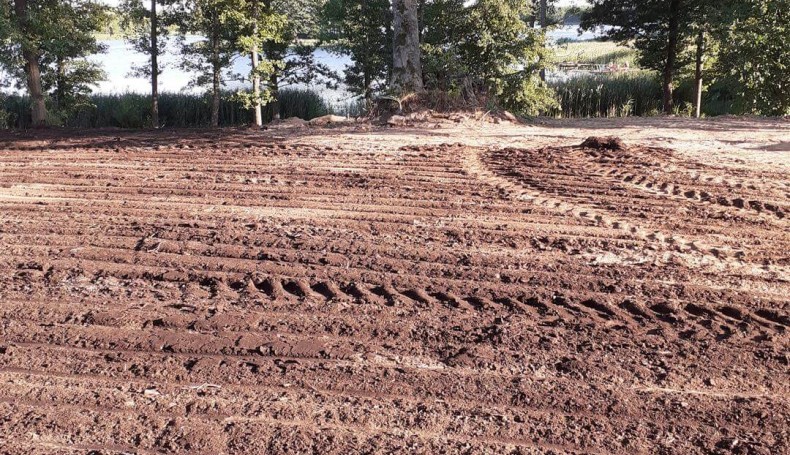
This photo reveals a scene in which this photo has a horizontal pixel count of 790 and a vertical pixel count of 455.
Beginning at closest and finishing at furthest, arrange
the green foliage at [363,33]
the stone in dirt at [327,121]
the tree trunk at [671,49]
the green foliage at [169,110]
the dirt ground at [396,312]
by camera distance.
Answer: the dirt ground at [396,312]
the stone in dirt at [327,121]
the tree trunk at [671,49]
the green foliage at [363,33]
the green foliage at [169,110]

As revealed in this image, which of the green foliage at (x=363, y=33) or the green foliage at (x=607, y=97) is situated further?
the green foliage at (x=607, y=97)

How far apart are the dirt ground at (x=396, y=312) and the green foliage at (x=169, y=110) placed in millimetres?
14897

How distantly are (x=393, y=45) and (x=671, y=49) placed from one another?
9.17 meters

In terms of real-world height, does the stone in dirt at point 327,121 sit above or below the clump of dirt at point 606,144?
above

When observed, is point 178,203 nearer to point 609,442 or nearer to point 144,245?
point 144,245

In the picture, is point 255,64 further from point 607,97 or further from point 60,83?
point 607,97

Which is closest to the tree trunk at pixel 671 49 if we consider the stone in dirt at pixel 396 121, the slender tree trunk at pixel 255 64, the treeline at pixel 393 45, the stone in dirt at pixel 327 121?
the treeline at pixel 393 45

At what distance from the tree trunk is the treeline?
43 millimetres

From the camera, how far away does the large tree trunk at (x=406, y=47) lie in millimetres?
15789

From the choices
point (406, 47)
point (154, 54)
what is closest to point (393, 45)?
point (406, 47)

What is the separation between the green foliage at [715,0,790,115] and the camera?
17.7m

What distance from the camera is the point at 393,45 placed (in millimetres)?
16469

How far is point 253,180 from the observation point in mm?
8633

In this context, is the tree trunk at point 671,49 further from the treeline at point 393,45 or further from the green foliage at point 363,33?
the green foliage at point 363,33
